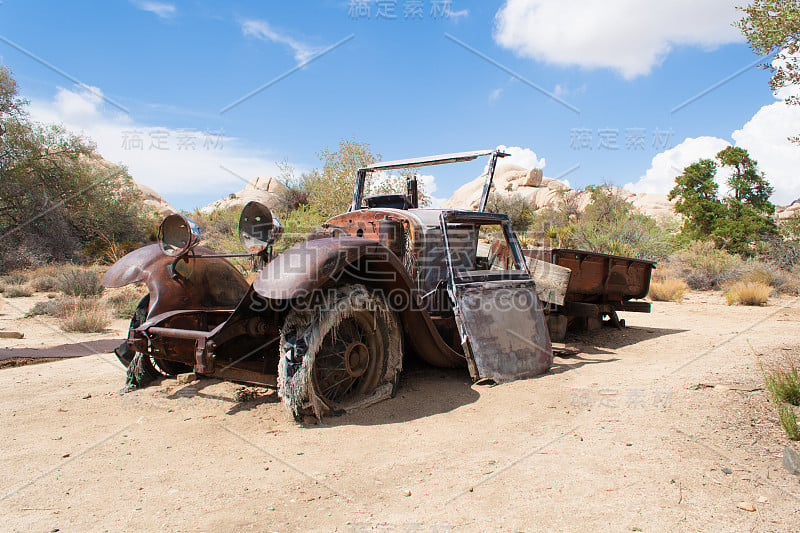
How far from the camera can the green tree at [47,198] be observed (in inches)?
762

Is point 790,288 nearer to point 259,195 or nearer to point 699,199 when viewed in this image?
point 699,199

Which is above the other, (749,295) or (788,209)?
(788,209)

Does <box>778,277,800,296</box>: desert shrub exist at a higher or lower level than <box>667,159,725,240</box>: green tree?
lower

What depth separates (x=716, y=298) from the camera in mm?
14555

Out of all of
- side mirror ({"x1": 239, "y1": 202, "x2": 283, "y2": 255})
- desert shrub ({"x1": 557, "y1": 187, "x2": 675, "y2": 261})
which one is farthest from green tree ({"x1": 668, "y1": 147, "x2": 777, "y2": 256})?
side mirror ({"x1": 239, "y1": 202, "x2": 283, "y2": 255})

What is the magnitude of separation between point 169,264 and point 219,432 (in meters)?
2.04

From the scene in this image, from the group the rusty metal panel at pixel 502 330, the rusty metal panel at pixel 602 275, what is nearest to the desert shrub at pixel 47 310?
the rusty metal panel at pixel 502 330

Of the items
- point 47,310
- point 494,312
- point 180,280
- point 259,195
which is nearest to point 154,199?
point 259,195

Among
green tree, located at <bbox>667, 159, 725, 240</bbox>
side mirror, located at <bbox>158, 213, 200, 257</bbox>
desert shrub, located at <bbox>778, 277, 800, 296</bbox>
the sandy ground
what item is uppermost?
green tree, located at <bbox>667, 159, 725, 240</bbox>

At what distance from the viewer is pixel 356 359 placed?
429cm

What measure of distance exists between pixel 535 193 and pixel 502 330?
41470 millimetres

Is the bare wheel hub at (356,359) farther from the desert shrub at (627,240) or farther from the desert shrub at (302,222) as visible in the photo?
the desert shrub at (627,240)

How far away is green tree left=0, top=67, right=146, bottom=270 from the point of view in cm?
1936

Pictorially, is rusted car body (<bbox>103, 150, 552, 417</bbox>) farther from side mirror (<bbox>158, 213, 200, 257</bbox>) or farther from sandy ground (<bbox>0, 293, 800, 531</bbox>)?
sandy ground (<bbox>0, 293, 800, 531</bbox>)
